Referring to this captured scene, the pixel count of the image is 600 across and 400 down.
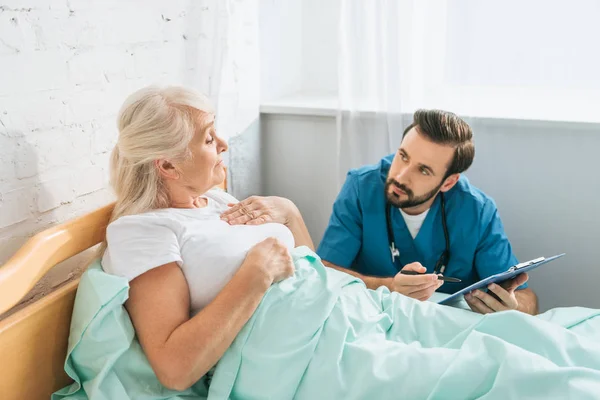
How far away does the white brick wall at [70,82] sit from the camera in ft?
4.50

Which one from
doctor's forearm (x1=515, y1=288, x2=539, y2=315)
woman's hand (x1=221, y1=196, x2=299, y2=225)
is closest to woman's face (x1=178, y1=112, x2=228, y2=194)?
woman's hand (x1=221, y1=196, x2=299, y2=225)

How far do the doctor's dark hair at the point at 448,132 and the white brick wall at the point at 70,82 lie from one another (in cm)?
74

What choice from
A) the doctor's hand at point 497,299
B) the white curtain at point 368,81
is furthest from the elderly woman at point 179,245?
the white curtain at point 368,81

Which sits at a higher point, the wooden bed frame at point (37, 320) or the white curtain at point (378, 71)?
the white curtain at point (378, 71)

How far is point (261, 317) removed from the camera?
141 centimetres

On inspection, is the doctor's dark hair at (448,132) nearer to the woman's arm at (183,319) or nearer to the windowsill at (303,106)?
the windowsill at (303,106)

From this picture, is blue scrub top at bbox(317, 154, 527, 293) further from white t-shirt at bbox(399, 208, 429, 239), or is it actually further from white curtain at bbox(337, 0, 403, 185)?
white curtain at bbox(337, 0, 403, 185)

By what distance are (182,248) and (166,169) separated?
0.20 metres

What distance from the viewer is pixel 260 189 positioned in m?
2.56

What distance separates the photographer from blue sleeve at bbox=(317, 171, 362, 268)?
1.96 metres

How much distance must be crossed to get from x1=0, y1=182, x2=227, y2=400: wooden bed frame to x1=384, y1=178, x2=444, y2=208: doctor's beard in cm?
84

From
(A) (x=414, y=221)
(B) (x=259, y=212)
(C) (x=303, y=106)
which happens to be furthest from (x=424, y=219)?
(C) (x=303, y=106)

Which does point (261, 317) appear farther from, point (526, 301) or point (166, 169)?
point (526, 301)

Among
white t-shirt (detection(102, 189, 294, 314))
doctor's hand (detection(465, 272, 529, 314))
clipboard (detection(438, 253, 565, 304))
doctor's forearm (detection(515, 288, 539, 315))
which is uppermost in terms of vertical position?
white t-shirt (detection(102, 189, 294, 314))
